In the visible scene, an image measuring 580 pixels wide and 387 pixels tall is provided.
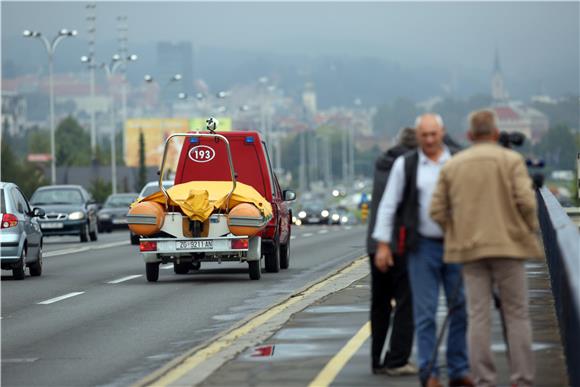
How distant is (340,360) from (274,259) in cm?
1383

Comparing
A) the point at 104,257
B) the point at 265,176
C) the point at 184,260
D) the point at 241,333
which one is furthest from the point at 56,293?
the point at 104,257

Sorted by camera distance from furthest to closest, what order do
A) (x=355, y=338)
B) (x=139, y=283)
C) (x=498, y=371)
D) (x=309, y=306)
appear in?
(x=139, y=283)
(x=309, y=306)
(x=355, y=338)
(x=498, y=371)

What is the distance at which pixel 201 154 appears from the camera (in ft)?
89.1

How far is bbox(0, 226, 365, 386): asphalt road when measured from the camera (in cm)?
1428

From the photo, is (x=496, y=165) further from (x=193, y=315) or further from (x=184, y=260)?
(x=184, y=260)

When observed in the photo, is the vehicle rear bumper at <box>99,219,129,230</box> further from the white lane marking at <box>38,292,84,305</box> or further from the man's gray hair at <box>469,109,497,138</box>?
the man's gray hair at <box>469,109,497,138</box>

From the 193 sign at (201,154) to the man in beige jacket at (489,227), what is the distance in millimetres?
16264

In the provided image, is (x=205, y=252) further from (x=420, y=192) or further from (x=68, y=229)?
(x=68, y=229)

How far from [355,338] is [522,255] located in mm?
4525

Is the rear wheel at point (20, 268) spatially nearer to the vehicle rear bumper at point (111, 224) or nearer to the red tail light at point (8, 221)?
the red tail light at point (8, 221)

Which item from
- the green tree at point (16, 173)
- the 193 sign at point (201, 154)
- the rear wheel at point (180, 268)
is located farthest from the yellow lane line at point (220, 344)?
the green tree at point (16, 173)

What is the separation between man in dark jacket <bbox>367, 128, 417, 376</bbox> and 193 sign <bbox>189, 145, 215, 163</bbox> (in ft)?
47.8

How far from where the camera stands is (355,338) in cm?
1508

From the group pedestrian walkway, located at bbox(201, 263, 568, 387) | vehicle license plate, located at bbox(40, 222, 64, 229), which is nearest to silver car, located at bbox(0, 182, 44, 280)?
pedestrian walkway, located at bbox(201, 263, 568, 387)
